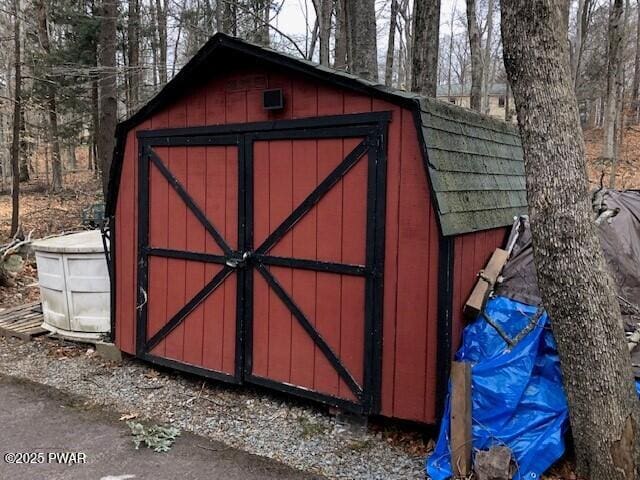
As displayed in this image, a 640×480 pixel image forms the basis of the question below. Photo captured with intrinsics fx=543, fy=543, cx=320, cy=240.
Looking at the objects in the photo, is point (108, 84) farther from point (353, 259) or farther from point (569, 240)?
point (569, 240)

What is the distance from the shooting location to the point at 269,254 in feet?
15.0

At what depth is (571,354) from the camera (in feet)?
9.87

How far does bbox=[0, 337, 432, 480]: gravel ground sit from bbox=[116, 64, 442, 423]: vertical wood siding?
0.26 meters

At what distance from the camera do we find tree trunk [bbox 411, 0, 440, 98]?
7.95 meters

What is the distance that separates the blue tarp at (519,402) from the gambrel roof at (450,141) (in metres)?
0.86

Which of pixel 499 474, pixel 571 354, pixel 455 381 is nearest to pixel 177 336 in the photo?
pixel 455 381

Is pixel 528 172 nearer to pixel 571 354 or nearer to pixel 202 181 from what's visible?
pixel 571 354

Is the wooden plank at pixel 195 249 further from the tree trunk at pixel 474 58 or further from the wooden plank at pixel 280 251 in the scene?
the tree trunk at pixel 474 58

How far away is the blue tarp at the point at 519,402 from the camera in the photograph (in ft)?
10.7

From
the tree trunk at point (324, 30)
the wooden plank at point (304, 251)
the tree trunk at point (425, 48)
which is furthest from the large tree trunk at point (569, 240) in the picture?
the tree trunk at point (324, 30)

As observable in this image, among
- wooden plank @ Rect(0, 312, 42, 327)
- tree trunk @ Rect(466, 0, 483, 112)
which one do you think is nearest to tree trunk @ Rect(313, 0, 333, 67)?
tree trunk @ Rect(466, 0, 483, 112)

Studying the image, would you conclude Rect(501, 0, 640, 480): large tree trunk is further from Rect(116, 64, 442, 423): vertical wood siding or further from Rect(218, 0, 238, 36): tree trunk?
Rect(218, 0, 238, 36): tree trunk

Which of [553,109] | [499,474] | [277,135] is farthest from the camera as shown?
[277,135]

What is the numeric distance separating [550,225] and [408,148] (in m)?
1.21
